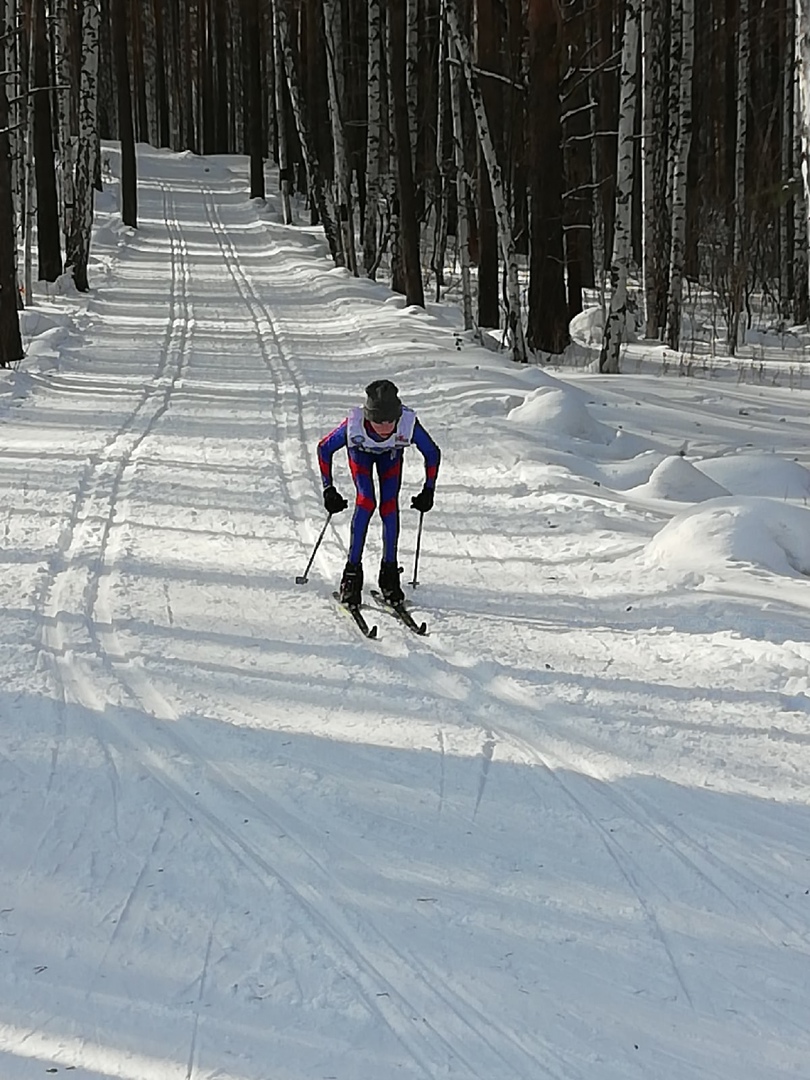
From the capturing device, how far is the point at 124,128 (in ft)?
113

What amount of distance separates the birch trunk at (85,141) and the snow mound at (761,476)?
638 inches

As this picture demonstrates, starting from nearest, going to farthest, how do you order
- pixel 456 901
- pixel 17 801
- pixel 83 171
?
pixel 456 901, pixel 17 801, pixel 83 171

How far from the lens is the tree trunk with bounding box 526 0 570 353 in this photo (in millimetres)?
16266

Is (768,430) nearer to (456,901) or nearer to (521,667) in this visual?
(521,667)

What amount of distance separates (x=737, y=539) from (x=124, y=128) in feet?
102

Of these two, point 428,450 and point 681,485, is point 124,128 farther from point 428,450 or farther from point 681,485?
point 428,450

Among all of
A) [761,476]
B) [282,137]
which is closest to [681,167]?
[761,476]

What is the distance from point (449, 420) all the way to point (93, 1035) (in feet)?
29.9

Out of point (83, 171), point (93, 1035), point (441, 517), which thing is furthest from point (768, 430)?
point (83, 171)

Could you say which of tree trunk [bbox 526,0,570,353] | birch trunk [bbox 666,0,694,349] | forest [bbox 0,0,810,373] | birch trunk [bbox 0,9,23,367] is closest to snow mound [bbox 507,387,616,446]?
forest [bbox 0,0,810,373]

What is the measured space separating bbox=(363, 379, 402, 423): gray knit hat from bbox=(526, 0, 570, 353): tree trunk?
10.7 m

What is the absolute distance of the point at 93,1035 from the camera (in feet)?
11.2

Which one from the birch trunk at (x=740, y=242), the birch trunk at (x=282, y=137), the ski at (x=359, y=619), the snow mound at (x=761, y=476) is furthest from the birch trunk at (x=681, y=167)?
the birch trunk at (x=282, y=137)

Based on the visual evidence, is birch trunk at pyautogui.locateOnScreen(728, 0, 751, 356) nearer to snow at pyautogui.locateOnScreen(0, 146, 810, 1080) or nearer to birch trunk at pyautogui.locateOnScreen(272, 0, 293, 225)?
snow at pyautogui.locateOnScreen(0, 146, 810, 1080)
